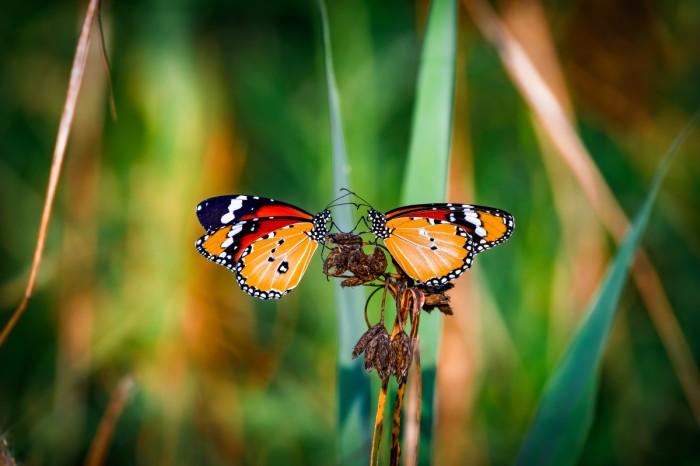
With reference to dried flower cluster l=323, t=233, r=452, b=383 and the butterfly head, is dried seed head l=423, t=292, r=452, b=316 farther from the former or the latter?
the butterfly head

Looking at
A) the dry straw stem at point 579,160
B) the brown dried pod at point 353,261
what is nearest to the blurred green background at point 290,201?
the dry straw stem at point 579,160

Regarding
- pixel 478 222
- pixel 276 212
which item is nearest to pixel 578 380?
pixel 478 222

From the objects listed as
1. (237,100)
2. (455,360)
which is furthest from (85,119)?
(455,360)

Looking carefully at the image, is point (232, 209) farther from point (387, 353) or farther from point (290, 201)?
point (290, 201)

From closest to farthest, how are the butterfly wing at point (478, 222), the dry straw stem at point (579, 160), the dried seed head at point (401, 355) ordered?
the dried seed head at point (401, 355) → the butterfly wing at point (478, 222) → the dry straw stem at point (579, 160)

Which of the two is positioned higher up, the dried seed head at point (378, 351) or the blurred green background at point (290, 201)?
the blurred green background at point (290, 201)

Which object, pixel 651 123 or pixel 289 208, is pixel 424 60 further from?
pixel 651 123

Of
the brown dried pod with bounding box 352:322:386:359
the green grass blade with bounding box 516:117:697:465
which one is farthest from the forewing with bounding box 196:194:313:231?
the green grass blade with bounding box 516:117:697:465

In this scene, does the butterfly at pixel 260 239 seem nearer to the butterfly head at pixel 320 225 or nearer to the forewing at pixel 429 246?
the butterfly head at pixel 320 225
